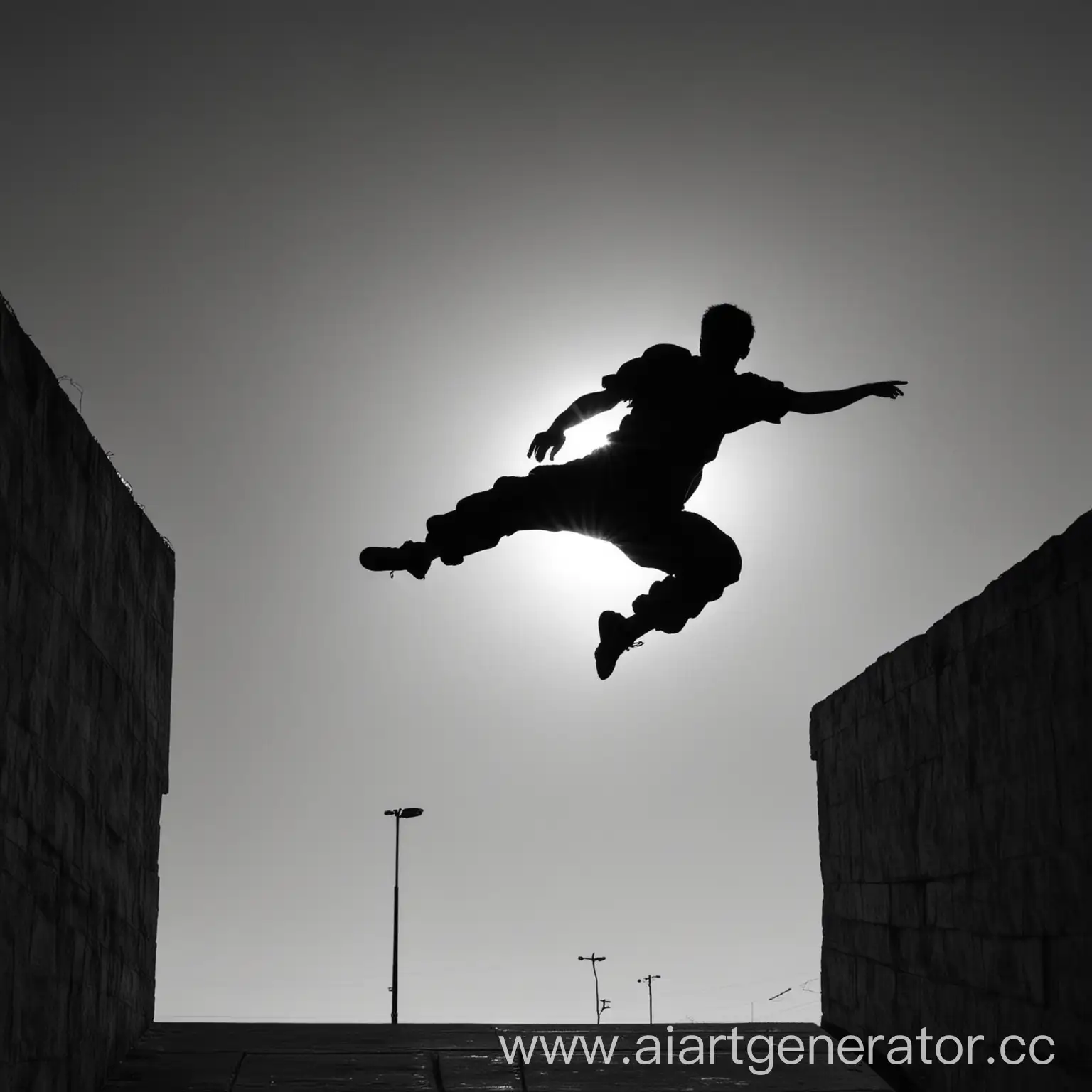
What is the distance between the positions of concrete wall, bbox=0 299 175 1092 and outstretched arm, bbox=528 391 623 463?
2033 millimetres

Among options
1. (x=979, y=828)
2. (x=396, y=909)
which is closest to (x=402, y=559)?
(x=979, y=828)

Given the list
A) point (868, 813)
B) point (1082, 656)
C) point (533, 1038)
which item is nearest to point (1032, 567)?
point (1082, 656)

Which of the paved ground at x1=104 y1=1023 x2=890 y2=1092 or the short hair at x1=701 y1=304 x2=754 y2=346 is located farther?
the paved ground at x1=104 y1=1023 x2=890 y2=1092

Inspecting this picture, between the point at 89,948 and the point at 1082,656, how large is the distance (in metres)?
4.57

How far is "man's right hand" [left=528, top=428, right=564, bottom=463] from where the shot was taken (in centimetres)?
562

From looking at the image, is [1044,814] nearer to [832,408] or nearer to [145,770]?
[832,408]

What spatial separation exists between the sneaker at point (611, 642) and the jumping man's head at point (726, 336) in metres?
1.17

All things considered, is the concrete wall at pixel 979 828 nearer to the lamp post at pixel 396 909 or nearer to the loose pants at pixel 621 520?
the loose pants at pixel 621 520

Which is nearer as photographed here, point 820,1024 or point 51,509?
point 51,509

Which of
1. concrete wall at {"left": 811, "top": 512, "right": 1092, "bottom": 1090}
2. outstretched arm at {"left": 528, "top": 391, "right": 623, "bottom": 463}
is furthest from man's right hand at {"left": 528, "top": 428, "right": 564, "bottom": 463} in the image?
concrete wall at {"left": 811, "top": 512, "right": 1092, "bottom": 1090}

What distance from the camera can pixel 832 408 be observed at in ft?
18.3

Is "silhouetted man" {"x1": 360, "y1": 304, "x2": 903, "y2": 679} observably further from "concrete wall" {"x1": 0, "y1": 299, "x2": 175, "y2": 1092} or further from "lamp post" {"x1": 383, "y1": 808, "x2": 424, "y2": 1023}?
"lamp post" {"x1": 383, "y1": 808, "x2": 424, "y2": 1023}

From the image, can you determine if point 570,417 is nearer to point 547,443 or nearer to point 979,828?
point 547,443

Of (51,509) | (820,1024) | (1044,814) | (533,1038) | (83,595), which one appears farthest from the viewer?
(820,1024)
